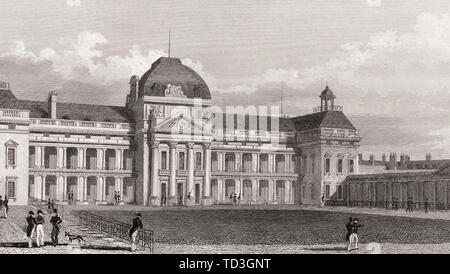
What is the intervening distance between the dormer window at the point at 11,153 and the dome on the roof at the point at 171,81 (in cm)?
1236

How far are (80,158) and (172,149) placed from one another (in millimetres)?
7604

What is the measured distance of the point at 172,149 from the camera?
5719 centimetres

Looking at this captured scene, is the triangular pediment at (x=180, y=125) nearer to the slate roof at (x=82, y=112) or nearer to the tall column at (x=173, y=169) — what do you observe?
the tall column at (x=173, y=169)

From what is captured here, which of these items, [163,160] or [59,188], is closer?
[59,188]

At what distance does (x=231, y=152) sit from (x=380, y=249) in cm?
4323

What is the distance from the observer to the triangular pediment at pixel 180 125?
56.8m

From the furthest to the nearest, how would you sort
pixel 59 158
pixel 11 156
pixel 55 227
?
1. pixel 59 158
2. pixel 11 156
3. pixel 55 227

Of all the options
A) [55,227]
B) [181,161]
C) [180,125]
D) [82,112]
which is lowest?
[55,227]

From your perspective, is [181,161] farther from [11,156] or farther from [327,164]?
[11,156]

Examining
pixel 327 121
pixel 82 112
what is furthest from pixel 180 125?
pixel 327 121

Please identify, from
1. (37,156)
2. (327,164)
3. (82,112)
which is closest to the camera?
(37,156)

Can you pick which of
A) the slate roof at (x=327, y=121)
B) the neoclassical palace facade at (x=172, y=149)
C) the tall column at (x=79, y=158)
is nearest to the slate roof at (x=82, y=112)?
the neoclassical palace facade at (x=172, y=149)
